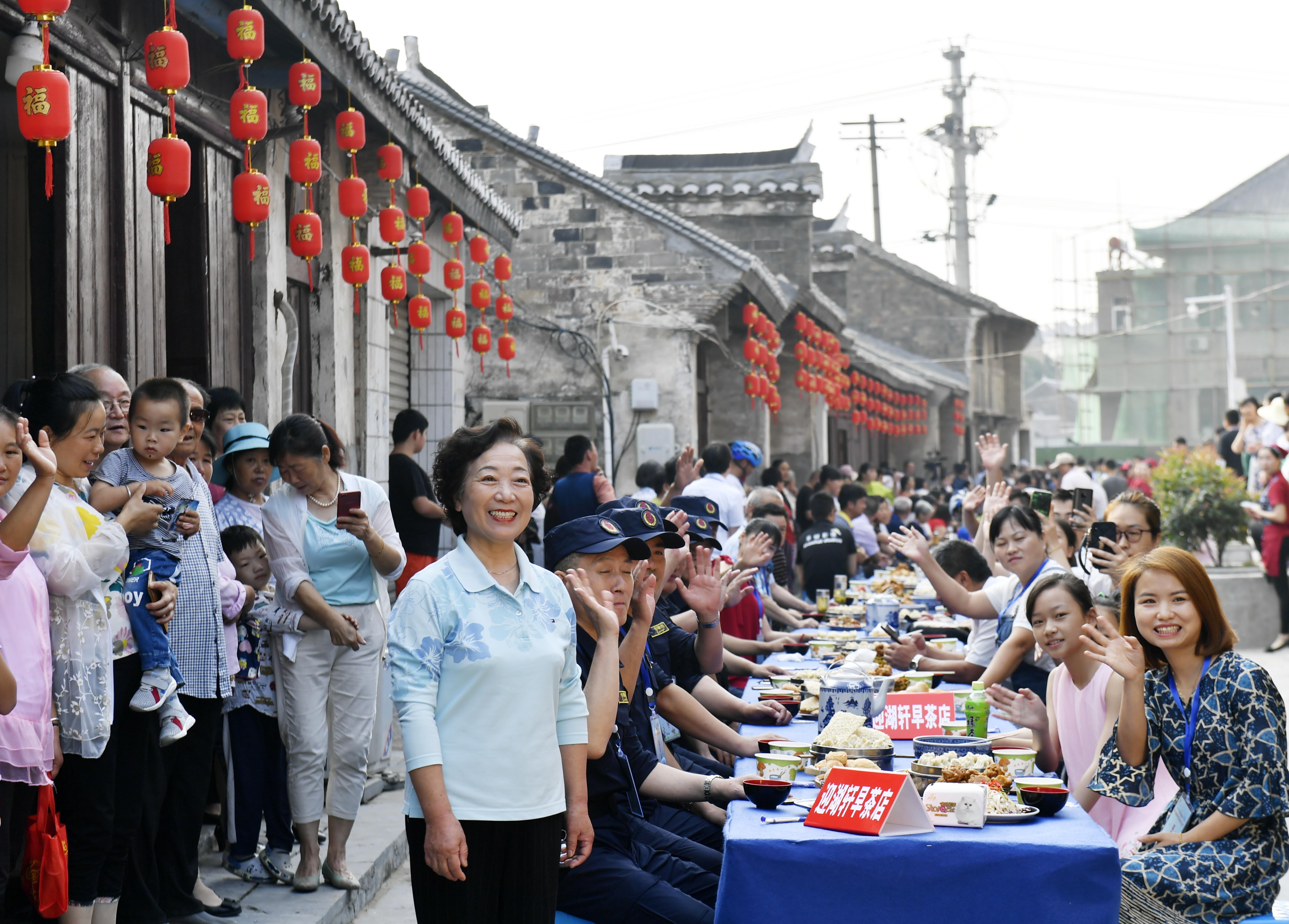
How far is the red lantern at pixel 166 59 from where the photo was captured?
4816mm

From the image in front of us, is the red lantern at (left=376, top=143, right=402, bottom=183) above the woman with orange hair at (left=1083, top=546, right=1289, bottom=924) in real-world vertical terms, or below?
above

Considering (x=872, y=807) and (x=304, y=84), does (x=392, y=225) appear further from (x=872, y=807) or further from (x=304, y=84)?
(x=872, y=807)

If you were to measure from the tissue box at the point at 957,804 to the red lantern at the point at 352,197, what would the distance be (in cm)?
543

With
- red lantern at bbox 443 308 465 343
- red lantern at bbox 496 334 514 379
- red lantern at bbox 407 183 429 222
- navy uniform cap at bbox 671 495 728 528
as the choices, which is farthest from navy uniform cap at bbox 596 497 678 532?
red lantern at bbox 496 334 514 379

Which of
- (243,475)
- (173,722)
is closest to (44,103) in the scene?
(243,475)

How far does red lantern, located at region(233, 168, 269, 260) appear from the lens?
587 centimetres

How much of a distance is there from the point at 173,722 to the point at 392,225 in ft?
15.9

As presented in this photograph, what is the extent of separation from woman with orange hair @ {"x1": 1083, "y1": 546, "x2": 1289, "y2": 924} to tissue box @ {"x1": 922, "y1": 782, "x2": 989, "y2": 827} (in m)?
0.65

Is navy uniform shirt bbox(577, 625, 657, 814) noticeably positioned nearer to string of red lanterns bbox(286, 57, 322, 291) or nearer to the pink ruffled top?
the pink ruffled top

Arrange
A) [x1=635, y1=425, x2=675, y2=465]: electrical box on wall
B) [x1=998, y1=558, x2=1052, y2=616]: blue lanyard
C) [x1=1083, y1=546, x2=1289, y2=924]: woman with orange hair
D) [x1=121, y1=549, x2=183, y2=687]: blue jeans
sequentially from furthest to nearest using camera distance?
1. [x1=635, y1=425, x2=675, y2=465]: electrical box on wall
2. [x1=998, y1=558, x2=1052, y2=616]: blue lanyard
3. [x1=121, y1=549, x2=183, y2=687]: blue jeans
4. [x1=1083, y1=546, x2=1289, y2=924]: woman with orange hair

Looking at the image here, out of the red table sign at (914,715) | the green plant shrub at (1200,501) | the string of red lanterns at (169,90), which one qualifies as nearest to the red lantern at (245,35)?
the string of red lanterns at (169,90)

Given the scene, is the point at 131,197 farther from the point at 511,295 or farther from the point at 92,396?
the point at 511,295

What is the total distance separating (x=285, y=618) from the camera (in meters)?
5.05

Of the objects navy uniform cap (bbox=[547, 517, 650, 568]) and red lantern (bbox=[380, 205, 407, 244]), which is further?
red lantern (bbox=[380, 205, 407, 244])
